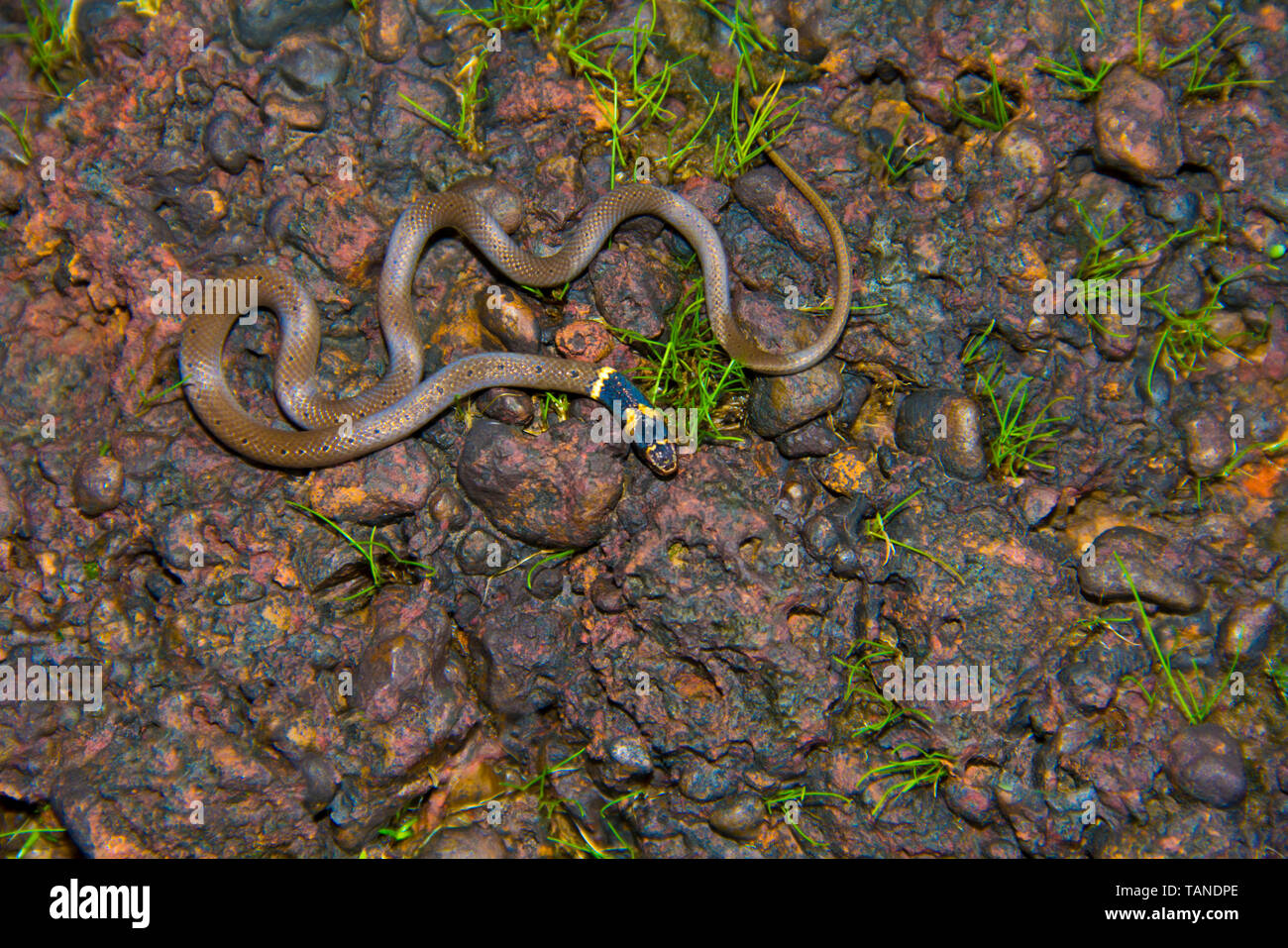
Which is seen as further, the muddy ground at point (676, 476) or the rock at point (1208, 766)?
the muddy ground at point (676, 476)

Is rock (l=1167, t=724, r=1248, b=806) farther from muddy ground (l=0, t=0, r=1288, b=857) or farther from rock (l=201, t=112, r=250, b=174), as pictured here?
rock (l=201, t=112, r=250, b=174)

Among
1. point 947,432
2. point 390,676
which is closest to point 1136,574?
point 947,432

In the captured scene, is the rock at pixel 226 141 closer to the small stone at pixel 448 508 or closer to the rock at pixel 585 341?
the rock at pixel 585 341

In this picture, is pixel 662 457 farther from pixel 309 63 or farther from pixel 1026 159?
pixel 309 63

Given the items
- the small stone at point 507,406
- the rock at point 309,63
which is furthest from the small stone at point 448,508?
the rock at point 309,63

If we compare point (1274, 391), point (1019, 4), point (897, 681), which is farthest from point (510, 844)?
point (1019, 4)

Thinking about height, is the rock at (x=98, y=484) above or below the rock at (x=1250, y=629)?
above
